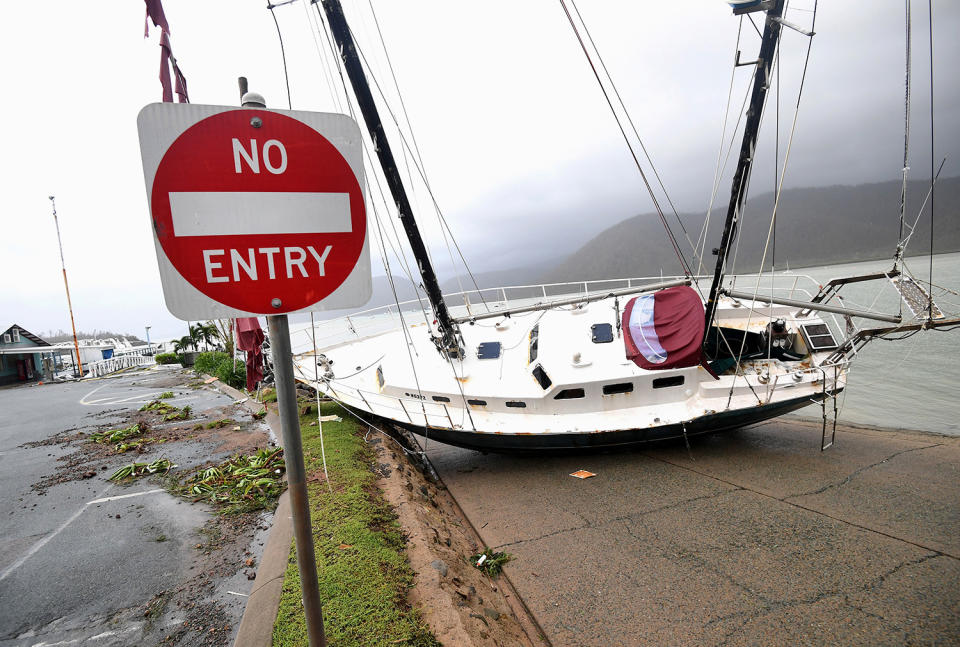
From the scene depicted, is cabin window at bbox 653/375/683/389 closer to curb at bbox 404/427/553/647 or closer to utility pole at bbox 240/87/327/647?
curb at bbox 404/427/553/647

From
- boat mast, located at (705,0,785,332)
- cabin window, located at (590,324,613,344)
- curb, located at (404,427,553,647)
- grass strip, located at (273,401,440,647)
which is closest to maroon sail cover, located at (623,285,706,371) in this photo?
cabin window, located at (590,324,613,344)

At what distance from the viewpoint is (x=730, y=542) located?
5.79 m

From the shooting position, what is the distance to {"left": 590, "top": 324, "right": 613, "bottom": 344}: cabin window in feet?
32.5

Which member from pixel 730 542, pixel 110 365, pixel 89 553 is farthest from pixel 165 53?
pixel 110 365

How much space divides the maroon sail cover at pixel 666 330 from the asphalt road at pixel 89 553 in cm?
786

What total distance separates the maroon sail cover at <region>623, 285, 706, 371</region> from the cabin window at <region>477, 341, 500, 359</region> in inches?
122

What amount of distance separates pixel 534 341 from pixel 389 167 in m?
5.19

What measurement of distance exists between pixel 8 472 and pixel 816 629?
1313 cm

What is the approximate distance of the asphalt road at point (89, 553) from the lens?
3.86 metres

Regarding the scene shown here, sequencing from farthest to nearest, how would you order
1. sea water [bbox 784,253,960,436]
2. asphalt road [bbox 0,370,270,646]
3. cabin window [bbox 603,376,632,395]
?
sea water [bbox 784,253,960,436] < cabin window [bbox 603,376,632,395] < asphalt road [bbox 0,370,270,646]

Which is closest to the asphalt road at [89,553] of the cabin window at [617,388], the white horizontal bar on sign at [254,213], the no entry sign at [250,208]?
the no entry sign at [250,208]

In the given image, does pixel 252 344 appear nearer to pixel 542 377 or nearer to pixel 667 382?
pixel 542 377

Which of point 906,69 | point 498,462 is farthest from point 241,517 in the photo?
point 906,69

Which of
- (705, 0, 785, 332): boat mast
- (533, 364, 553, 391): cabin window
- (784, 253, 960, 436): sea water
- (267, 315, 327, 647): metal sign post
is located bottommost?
(784, 253, 960, 436): sea water
